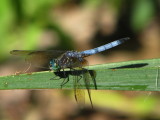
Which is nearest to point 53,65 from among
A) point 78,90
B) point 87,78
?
point 78,90

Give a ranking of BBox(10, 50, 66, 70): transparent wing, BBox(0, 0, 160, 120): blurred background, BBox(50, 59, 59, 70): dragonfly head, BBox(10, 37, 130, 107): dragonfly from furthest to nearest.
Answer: BBox(0, 0, 160, 120): blurred background, BBox(10, 50, 66, 70): transparent wing, BBox(50, 59, 59, 70): dragonfly head, BBox(10, 37, 130, 107): dragonfly

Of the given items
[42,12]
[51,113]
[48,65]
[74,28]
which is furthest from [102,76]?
[74,28]

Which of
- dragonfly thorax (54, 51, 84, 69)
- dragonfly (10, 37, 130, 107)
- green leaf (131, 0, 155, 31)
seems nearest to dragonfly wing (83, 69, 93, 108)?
dragonfly (10, 37, 130, 107)

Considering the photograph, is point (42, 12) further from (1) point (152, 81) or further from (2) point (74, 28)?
(1) point (152, 81)

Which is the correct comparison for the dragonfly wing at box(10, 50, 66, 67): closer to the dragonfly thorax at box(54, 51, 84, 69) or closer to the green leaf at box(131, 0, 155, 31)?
the dragonfly thorax at box(54, 51, 84, 69)

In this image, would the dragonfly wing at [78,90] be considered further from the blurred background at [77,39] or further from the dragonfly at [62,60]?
the blurred background at [77,39]

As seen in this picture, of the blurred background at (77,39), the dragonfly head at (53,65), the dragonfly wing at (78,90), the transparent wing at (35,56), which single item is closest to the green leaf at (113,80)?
the dragonfly wing at (78,90)
